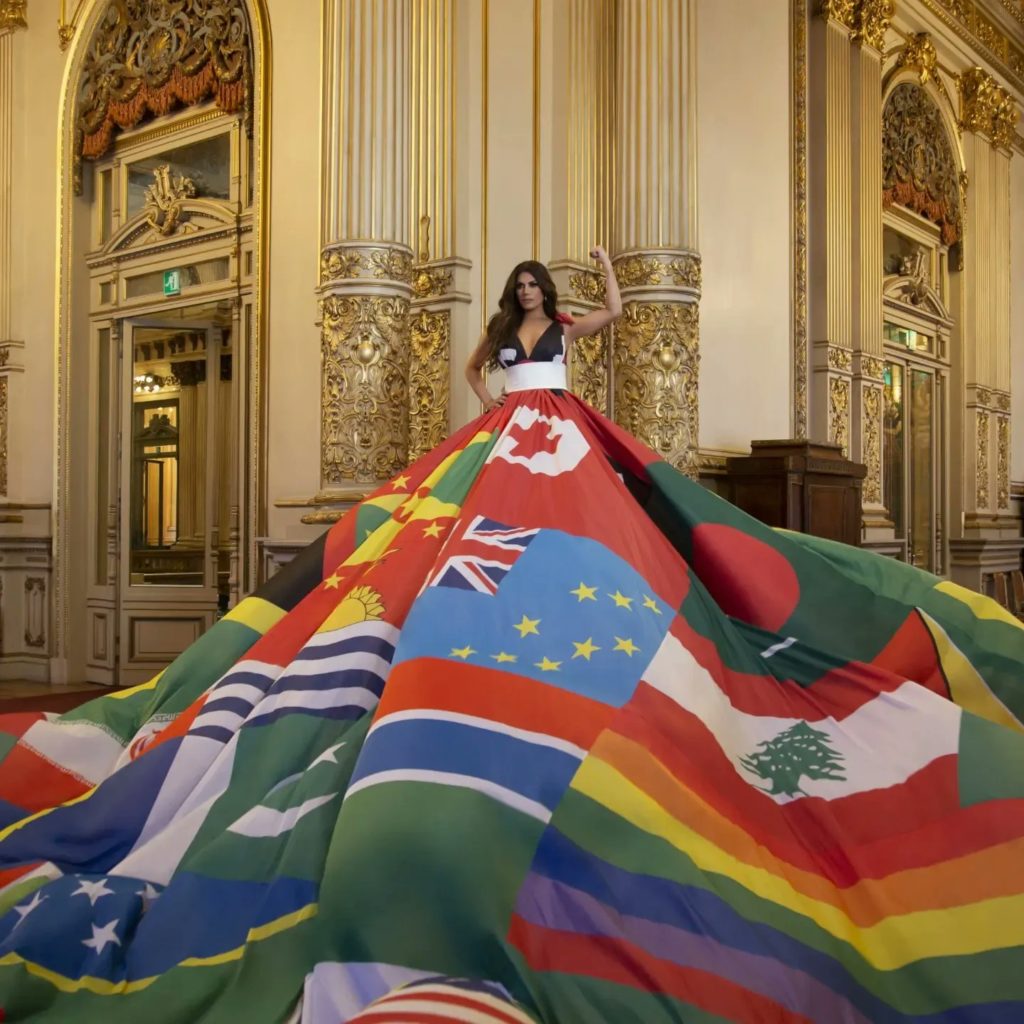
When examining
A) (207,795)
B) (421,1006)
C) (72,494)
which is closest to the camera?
(421,1006)

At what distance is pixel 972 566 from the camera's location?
31.7 ft

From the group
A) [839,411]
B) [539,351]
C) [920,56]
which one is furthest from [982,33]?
[539,351]

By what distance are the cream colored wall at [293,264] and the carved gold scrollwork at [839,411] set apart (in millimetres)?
3621

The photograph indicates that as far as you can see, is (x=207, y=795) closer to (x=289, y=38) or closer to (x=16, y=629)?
(x=289, y=38)

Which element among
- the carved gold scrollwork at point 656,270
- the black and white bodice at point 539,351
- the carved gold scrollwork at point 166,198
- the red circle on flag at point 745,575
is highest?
the carved gold scrollwork at point 166,198

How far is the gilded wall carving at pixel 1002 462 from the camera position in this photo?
10.3 metres

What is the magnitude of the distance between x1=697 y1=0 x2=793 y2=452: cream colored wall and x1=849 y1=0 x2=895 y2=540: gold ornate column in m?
0.96

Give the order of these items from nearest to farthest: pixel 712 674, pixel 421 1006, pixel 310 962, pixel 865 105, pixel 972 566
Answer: pixel 421 1006 < pixel 310 962 < pixel 712 674 < pixel 865 105 < pixel 972 566

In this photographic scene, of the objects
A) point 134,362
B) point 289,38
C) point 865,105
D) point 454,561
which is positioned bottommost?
point 454,561

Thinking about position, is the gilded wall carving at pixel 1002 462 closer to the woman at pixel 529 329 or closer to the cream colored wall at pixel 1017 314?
the cream colored wall at pixel 1017 314

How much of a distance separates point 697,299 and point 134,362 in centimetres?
379

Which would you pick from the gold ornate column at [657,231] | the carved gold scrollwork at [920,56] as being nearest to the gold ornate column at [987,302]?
the carved gold scrollwork at [920,56]

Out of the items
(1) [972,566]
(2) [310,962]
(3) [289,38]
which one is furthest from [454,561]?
(1) [972,566]

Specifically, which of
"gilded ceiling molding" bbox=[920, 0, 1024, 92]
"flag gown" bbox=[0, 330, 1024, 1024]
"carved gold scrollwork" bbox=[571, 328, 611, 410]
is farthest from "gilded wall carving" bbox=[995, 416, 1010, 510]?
"flag gown" bbox=[0, 330, 1024, 1024]
